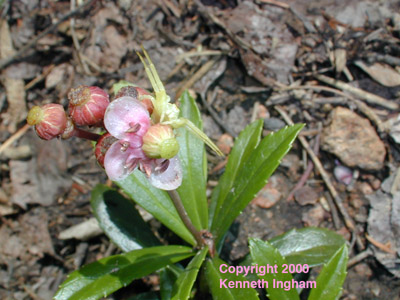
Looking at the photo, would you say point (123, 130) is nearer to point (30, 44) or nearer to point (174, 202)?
point (174, 202)

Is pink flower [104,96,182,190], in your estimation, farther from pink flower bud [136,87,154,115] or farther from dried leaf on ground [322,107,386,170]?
dried leaf on ground [322,107,386,170]

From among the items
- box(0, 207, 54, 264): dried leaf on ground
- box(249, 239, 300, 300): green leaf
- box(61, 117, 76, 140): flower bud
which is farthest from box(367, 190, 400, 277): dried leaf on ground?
box(0, 207, 54, 264): dried leaf on ground

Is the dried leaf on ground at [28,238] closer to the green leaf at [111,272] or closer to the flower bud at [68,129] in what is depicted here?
the green leaf at [111,272]

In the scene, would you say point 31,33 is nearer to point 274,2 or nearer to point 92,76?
point 92,76

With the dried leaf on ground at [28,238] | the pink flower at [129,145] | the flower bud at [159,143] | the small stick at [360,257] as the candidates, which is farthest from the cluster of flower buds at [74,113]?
the small stick at [360,257]

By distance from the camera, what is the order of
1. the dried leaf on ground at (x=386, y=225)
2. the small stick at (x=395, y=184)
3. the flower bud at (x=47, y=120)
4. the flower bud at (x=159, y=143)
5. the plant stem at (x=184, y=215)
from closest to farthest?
1. the flower bud at (x=159, y=143)
2. the flower bud at (x=47, y=120)
3. the plant stem at (x=184, y=215)
4. the dried leaf on ground at (x=386, y=225)
5. the small stick at (x=395, y=184)

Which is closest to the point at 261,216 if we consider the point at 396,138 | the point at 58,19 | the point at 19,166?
the point at 396,138
